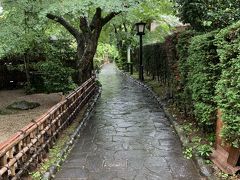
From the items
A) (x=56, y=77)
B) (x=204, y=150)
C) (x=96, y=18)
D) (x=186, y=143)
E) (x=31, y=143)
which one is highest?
(x=96, y=18)

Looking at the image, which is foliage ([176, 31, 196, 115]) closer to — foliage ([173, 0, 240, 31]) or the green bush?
foliage ([173, 0, 240, 31])

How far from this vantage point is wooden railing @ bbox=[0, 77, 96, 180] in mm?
5164

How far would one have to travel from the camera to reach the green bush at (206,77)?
736 cm

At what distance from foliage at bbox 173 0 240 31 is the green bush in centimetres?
225

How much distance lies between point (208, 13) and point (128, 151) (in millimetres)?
4977

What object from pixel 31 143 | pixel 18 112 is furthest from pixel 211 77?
pixel 18 112

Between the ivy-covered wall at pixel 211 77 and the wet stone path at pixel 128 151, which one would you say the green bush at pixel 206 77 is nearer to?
the ivy-covered wall at pixel 211 77

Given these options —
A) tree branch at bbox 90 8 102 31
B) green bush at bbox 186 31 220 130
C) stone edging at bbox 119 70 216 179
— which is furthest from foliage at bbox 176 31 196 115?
tree branch at bbox 90 8 102 31

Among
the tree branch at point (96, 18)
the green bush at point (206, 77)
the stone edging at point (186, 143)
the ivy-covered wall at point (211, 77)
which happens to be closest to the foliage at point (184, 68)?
the ivy-covered wall at point (211, 77)

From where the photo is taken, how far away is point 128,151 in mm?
7688

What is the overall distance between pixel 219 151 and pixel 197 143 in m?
1.16

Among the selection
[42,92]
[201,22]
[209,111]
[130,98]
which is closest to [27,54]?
[42,92]

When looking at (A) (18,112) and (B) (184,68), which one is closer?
(B) (184,68)

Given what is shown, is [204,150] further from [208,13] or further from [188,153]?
[208,13]
